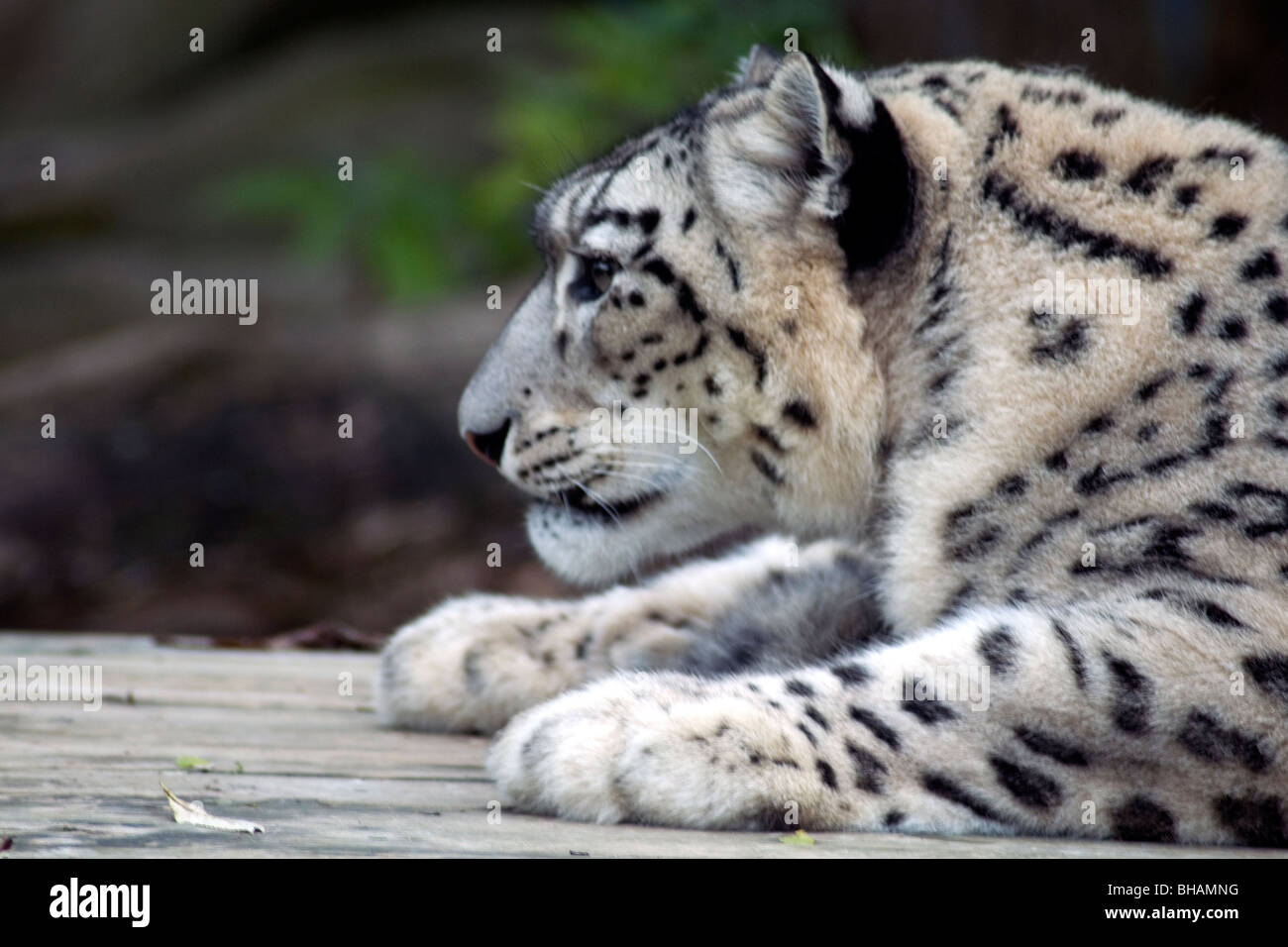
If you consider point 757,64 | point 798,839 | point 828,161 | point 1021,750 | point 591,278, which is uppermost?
point 757,64

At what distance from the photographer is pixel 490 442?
12.8ft

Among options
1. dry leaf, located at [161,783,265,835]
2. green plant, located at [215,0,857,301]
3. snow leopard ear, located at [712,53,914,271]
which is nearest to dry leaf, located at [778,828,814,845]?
dry leaf, located at [161,783,265,835]

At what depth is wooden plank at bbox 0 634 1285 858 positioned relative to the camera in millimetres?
2379

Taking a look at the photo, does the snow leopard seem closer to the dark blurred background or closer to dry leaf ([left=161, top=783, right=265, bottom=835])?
dry leaf ([left=161, top=783, right=265, bottom=835])

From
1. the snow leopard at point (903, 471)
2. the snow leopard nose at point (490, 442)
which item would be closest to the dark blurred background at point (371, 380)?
the snow leopard nose at point (490, 442)

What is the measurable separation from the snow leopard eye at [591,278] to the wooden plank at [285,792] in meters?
1.10

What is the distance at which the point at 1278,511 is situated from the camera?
280cm

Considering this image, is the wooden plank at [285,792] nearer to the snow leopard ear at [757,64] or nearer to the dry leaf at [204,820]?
the dry leaf at [204,820]

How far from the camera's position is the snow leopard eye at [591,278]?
3.68 meters

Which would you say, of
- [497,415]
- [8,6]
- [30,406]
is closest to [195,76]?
[8,6]

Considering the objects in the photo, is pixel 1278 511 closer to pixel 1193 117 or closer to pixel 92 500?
pixel 1193 117

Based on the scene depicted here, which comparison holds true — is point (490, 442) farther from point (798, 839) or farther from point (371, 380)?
point (371, 380)

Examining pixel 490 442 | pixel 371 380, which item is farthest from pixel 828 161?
pixel 371 380

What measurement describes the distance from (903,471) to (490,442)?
1.09m
